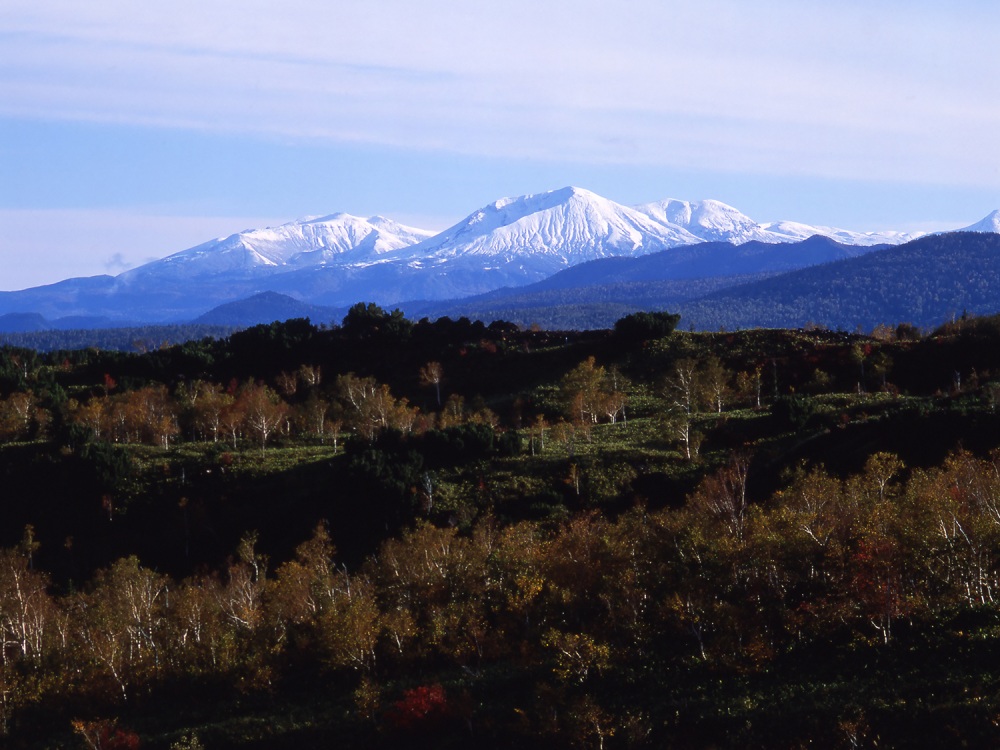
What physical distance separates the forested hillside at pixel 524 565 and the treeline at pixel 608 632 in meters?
0.11

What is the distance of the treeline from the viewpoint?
26.4 meters

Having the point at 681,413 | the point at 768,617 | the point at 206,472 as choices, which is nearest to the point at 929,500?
the point at 768,617

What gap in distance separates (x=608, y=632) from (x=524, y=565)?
16.5 ft

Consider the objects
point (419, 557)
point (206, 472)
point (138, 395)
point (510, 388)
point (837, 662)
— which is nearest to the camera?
point (837, 662)

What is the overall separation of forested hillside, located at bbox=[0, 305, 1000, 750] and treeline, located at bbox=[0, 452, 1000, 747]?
0.37 feet

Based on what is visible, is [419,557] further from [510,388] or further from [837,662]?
[510,388]

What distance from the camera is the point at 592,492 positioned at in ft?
176

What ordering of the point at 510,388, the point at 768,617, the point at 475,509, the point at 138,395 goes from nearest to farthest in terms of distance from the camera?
the point at 768,617
the point at 475,509
the point at 138,395
the point at 510,388

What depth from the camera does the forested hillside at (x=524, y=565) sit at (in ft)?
92.4

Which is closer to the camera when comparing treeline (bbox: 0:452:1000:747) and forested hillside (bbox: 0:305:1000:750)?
treeline (bbox: 0:452:1000:747)

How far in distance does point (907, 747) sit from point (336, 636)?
18.7 meters

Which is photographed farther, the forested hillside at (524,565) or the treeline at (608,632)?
the forested hillside at (524,565)

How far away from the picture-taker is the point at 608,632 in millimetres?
32562

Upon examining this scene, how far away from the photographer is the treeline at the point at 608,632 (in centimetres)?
2639
